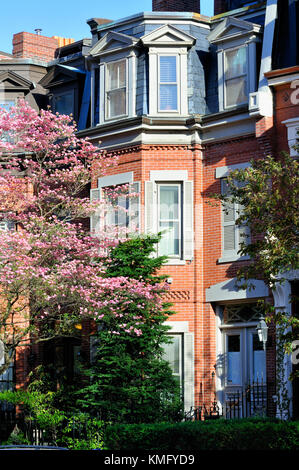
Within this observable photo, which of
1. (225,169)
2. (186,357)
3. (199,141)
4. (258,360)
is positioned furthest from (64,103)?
(258,360)

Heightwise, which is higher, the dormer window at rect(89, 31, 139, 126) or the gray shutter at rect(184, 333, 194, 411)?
the dormer window at rect(89, 31, 139, 126)

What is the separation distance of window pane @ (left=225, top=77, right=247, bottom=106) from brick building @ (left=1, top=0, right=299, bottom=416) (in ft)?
0.11

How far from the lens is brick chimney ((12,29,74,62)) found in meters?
34.0

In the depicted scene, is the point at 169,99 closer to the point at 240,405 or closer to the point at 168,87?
the point at 168,87

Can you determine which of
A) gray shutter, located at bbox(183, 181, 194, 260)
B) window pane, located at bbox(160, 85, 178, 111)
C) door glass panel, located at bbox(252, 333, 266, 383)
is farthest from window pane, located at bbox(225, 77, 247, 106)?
door glass panel, located at bbox(252, 333, 266, 383)

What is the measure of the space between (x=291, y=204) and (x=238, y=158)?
258 inches

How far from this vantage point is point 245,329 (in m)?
23.5

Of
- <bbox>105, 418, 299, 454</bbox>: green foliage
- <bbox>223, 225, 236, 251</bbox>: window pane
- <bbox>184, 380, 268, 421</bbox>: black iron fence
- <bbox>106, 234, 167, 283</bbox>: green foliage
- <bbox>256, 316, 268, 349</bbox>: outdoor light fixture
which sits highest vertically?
<bbox>223, 225, 236, 251</bbox>: window pane

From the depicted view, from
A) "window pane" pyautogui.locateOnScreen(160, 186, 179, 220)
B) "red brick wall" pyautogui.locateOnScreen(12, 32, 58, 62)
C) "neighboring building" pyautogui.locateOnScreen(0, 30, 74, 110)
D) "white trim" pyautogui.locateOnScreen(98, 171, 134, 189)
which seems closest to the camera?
"window pane" pyautogui.locateOnScreen(160, 186, 179, 220)

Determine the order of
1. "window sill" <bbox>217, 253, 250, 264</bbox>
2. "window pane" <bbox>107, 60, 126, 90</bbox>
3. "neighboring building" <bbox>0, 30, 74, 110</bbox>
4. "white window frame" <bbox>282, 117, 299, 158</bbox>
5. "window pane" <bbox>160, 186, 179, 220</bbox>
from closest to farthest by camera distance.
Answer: "white window frame" <bbox>282, 117, 299, 158</bbox>, "window sill" <bbox>217, 253, 250, 264</bbox>, "window pane" <bbox>160, 186, 179, 220</bbox>, "window pane" <bbox>107, 60, 126, 90</bbox>, "neighboring building" <bbox>0, 30, 74, 110</bbox>

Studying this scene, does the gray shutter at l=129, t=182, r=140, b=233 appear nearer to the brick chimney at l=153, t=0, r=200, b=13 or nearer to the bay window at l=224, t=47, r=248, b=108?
the bay window at l=224, t=47, r=248, b=108
